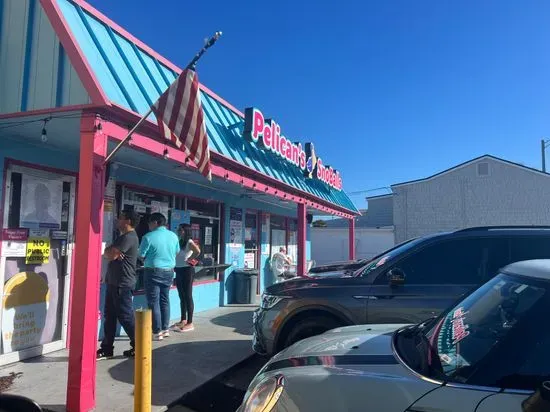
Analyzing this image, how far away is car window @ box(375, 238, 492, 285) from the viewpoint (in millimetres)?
5039

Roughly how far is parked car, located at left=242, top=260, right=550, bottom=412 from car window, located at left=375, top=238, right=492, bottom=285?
6.92ft

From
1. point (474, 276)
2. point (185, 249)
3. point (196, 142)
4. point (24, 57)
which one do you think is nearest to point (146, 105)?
point (196, 142)

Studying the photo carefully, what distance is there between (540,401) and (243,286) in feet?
32.5

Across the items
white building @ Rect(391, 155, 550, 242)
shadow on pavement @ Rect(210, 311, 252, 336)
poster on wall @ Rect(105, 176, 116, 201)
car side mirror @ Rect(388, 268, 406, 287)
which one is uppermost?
white building @ Rect(391, 155, 550, 242)

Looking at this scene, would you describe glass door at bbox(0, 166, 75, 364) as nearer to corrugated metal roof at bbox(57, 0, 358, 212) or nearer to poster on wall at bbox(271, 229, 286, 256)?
corrugated metal roof at bbox(57, 0, 358, 212)

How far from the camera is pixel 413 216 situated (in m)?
27.4

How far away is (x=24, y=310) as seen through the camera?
235 inches

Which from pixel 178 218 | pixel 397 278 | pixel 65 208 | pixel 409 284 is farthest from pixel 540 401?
pixel 178 218

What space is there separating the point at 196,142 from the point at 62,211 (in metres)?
2.72

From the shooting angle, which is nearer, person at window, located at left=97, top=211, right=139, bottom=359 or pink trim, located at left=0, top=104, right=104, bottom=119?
pink trim, located at left=0, top=104, right=104, bottom=119

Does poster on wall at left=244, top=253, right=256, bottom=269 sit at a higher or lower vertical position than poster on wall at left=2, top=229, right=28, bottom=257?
lower

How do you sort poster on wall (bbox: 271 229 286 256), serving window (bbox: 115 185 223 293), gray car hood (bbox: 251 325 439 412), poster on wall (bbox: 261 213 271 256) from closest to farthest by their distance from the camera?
gray car hood (bbox: 251 325 439 412) → serving window (bbox: 115 185 223 293) → poster on wall (bbox: 261 213 271 256) → poster on wall (bbox: 271 229 286 256)

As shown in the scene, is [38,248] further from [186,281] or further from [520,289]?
[520,289]

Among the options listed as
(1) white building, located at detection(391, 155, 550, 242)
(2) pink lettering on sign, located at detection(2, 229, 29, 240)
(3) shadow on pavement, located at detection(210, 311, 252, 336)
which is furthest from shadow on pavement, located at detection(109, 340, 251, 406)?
(1) white building, located at detection(391, 155, 550, 242)
